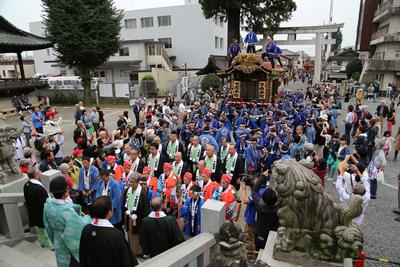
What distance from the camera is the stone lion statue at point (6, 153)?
19.8ft

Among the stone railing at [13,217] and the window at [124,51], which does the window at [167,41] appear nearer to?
A: the window at [124,51]

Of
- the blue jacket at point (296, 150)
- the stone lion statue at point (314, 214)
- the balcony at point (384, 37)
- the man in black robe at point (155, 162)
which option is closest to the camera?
the stone lion statue at point (314, 214)

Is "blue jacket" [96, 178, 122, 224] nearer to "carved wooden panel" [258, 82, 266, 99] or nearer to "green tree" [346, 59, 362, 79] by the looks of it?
"carved wooden panel" [258, 82, 266, 99]

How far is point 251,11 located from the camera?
78.1 feet

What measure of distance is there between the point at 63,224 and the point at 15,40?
23.9 m

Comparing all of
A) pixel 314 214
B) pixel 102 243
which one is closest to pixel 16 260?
pixel 102 243

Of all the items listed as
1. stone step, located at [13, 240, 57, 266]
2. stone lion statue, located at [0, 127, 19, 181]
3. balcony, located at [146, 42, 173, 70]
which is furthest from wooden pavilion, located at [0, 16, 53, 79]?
stone step, located at [13, 240, 57, 266]

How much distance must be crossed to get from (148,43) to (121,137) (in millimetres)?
30332

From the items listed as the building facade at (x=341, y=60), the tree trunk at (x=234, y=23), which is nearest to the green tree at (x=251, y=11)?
the tree trunk at (x=234, y=23)

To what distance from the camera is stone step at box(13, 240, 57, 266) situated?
16.5 ft

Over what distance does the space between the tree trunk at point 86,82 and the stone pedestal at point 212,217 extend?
26189 mm

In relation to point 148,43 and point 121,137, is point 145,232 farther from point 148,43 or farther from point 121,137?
point 148,43

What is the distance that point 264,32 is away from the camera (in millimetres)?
26438

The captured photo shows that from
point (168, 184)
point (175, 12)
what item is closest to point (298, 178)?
point (168, 184)
